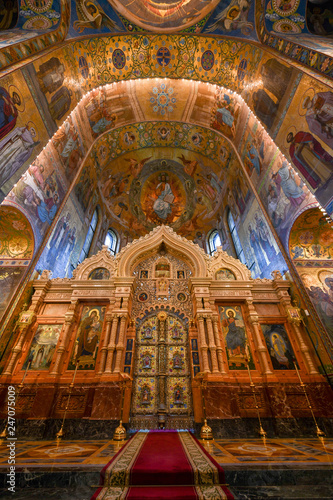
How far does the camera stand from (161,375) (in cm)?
814

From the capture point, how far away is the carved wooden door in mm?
7488

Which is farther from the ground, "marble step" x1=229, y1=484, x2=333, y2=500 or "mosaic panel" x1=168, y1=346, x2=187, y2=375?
"mosaic panel" x1=168, y1=346, x2=187, y2=375

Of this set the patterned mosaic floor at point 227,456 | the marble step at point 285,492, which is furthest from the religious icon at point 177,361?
the marble step at point 285,492

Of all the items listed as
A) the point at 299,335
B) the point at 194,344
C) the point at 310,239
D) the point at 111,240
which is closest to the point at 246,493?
the point at 194,344

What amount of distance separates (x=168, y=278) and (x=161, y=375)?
152 inches

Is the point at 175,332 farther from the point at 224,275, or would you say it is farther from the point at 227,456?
the point at 227,456

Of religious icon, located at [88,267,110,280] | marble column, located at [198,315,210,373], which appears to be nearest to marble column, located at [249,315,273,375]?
marble column, located at [198,315,210,373]

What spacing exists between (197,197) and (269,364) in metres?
14.4

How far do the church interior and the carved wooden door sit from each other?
49mm

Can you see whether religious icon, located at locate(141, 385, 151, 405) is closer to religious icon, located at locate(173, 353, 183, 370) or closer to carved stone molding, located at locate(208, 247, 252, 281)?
religious icon, located at locate(173, 353, 183, 370)

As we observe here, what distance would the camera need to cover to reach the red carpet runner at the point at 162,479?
2.81 meters

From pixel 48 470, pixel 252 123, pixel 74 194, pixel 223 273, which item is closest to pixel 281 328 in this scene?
pixel 223 273

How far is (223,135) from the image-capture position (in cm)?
1505

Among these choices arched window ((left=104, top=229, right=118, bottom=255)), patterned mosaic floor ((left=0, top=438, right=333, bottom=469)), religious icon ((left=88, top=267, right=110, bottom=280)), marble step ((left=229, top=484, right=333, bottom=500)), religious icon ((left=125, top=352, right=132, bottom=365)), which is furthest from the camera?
arched window ((left=104, top=229, right=118, bottom=255))
